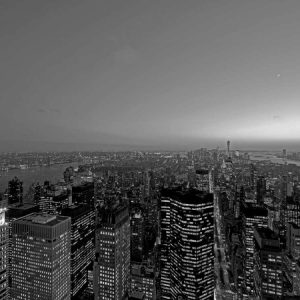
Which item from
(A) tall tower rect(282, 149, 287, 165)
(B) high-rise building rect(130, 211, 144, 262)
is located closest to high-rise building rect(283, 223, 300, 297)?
(A) tall tower rect(282, 149, 287, 165)

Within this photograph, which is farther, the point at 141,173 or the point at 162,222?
the point at 141,173

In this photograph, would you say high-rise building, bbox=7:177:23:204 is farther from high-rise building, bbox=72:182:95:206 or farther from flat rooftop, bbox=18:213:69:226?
flat rooftop, bbox=18:213:69:226


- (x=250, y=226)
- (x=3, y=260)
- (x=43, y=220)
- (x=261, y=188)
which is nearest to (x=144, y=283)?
(x=43, y=220)

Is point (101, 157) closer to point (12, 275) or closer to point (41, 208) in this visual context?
point (41, 208)

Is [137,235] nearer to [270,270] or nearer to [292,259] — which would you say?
[270,270]

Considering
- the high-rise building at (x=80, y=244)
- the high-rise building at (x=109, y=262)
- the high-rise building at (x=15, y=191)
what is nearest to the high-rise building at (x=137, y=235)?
the high-rise building at (x=80, y=244)

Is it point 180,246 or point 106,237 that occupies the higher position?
point 106,237

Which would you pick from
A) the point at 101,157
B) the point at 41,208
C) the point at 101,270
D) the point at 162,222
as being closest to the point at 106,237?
the point at 101,270
